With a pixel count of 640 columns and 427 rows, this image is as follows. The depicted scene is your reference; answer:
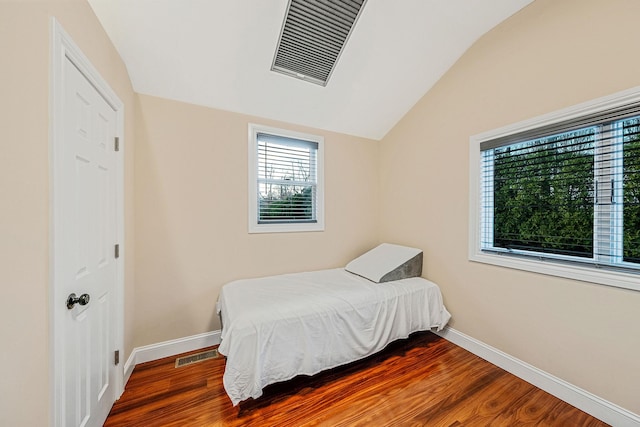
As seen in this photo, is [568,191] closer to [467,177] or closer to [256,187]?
[467,177]

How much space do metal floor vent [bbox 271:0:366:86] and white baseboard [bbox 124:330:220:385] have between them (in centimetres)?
258

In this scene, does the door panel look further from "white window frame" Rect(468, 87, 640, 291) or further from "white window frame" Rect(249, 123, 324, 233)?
"white window frame" Rect(468, 87, 640, 291)

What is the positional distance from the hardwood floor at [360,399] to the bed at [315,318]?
17cm

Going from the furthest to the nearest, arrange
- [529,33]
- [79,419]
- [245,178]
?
[245,178] → [529,33] → [79,419]

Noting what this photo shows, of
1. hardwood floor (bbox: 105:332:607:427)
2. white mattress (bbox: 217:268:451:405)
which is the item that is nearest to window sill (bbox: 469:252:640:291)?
white mattress (bbox: 217:268:451:405)

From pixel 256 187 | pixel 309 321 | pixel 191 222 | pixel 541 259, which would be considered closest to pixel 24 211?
pixel 191 222

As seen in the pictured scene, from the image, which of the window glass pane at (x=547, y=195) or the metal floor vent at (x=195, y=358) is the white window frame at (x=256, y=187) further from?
the window glass pane at (x=547, y=195)

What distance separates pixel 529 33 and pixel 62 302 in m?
3.33

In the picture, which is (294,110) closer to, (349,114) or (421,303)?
(349,114)

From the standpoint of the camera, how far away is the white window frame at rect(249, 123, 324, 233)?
8.27 ft

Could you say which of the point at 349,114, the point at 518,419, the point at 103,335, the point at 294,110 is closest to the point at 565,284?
Answer: the point at 518,419

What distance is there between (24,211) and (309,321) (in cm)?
156

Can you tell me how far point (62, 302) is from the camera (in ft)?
3.42

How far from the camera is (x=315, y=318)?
71.3 inches
